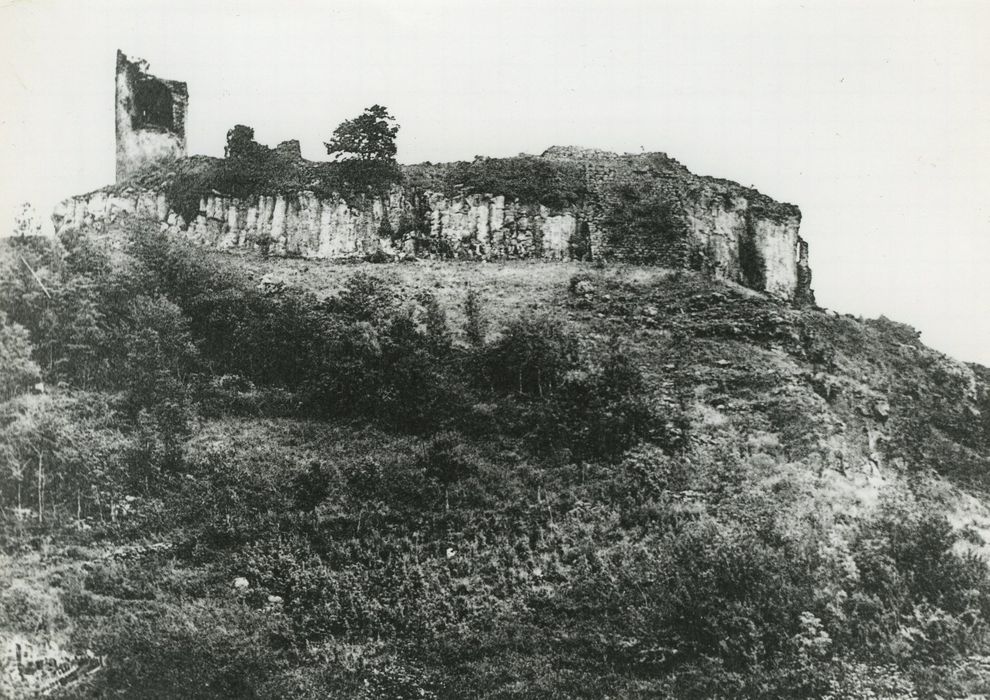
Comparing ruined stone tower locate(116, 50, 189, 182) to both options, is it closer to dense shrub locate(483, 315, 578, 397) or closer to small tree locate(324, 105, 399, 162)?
small tree locate(324, 105, 399, 162)

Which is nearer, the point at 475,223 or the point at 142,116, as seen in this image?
the point at 475,223

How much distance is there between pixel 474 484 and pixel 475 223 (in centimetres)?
1016

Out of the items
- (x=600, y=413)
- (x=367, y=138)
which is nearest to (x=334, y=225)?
(x=367, y=138)

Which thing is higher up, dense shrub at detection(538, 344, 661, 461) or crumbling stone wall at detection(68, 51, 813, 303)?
crumbling stone wall at detection(68, 51, 813, 303)

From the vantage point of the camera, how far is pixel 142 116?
85.0ft

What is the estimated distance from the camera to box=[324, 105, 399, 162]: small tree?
2509cm

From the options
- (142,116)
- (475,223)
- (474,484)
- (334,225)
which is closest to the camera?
(474,484)

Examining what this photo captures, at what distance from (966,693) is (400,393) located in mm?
13124

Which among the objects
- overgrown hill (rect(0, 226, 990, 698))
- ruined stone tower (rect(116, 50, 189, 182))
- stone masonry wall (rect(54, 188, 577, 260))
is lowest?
overgrown hill (rect(0, 226, 990, 698))

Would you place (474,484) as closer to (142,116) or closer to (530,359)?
(530,359)

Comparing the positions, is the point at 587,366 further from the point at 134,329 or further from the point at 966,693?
the point at 134,329

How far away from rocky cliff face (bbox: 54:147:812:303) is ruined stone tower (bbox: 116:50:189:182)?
1.65 metres

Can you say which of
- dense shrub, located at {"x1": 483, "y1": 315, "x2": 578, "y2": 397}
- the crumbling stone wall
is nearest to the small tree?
the crumbling stone wall

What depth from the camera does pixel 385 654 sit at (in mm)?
14445
